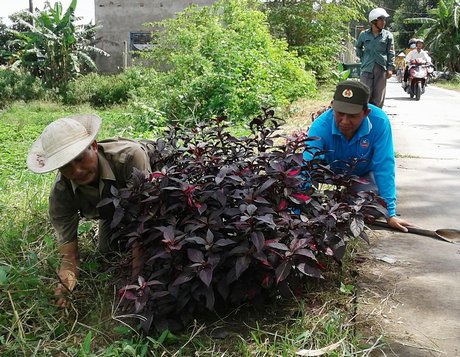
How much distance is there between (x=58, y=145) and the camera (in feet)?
8.05

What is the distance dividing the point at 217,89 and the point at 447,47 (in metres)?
24.2

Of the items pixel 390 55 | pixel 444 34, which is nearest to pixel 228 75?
pixel 390 55

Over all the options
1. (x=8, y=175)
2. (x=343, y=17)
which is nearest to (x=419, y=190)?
(x=8, y=175)

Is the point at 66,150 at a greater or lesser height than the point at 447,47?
greater

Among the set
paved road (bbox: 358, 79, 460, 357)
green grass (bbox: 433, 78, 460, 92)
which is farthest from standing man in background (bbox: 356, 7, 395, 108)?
green grass (bbox: 433, 78, 460, 92)

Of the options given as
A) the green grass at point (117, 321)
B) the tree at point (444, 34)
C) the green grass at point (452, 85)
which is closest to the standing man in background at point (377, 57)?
the green grass at point (117, 321)

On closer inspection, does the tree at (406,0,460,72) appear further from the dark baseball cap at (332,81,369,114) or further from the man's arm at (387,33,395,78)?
the dark baseball cap at (332,81,369,114)

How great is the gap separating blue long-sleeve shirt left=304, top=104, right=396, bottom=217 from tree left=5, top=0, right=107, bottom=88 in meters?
17.4

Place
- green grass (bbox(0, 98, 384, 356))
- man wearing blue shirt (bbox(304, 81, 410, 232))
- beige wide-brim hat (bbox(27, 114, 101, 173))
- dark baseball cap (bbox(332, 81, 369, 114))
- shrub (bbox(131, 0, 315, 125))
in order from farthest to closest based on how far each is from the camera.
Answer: shrub (bbox(131, 0, 315, 125)) < man wearing blue shirt (bbox(304, 81, 410, 232)) < dark baseball cap (bbox(332, 81, 369, 114)) < beige wide-brim hat (bbox(27, 114, 101, 173)) < green grass (bbox(0, 98, 384, 356))

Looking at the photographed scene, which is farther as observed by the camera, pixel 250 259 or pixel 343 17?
pixel 343 17

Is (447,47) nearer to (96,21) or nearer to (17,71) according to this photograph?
(96,21)

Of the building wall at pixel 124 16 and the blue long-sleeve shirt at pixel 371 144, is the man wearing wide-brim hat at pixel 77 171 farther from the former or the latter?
the building wall at pixel 124 16

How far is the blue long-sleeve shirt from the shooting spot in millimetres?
3395

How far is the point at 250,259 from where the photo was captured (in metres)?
2.18
